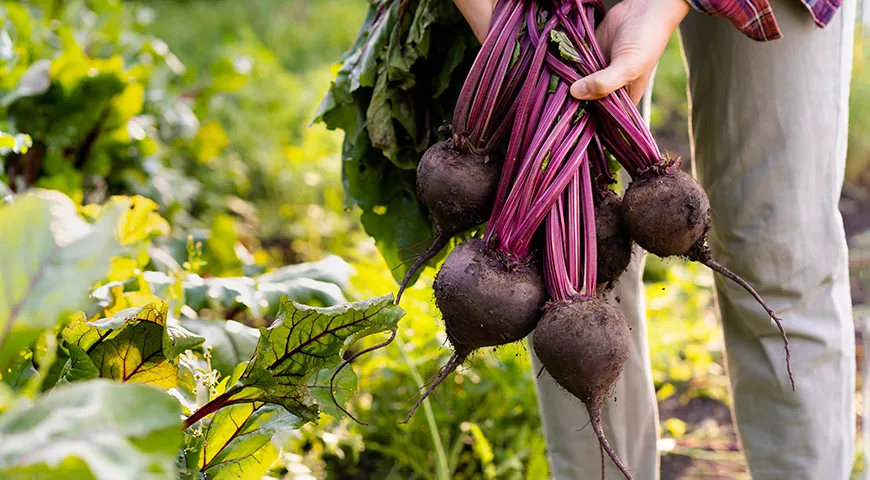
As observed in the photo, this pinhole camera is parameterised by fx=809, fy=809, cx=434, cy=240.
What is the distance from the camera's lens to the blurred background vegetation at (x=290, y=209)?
2145 mm

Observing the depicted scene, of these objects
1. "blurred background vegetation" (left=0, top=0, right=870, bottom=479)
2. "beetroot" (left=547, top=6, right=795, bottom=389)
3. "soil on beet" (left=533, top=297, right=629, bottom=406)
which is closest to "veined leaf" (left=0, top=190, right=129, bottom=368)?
"soil on beet" (left=533, top=297, right=629, bottom=406)

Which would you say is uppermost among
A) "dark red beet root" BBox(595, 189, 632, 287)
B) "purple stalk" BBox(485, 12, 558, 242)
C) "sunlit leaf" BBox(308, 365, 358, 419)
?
"purple stalk" BBox(485, 12, 558, 242)

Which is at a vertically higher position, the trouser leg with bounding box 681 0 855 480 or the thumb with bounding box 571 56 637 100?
the thumb with bounding box 571 56 637 100

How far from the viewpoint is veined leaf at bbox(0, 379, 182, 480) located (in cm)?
62

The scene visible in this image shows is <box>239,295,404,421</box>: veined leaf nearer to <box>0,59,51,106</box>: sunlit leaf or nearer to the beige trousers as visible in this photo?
the beige trousers

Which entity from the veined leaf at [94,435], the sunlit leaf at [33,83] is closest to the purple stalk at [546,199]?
the veined leaf at [94,435]

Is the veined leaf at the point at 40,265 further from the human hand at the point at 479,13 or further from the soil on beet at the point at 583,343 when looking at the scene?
the human hand at the point at 479,13

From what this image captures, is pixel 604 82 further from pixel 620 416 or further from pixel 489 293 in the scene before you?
pixel 620 416

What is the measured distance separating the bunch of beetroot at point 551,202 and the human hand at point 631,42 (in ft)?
0.10

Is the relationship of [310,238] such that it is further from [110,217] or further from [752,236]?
[110,217]

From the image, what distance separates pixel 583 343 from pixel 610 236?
0.19 m

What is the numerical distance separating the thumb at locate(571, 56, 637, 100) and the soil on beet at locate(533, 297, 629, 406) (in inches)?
11.3

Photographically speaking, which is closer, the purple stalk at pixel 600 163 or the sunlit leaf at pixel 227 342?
the purple stalk at pixel 600 163

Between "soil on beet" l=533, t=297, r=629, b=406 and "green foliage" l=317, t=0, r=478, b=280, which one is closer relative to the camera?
"soil on beet" l=533, t=297, r=629, b=406
